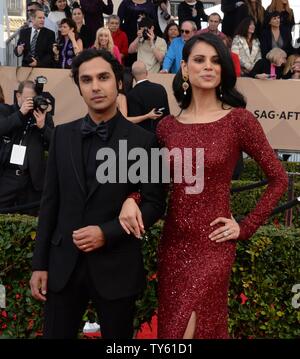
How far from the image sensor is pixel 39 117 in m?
6.22

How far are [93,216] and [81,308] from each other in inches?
16.5

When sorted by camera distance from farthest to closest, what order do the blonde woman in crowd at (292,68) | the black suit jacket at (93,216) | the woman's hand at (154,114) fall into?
the blonde woman in crowd at (292,68) → the woman's hand at (154,114) → the black suit jacket at (93,216)

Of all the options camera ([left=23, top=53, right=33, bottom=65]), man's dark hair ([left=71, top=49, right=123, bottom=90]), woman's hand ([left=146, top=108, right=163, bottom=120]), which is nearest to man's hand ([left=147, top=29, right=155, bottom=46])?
camera ([left=23, top=53, right=33, bottom=65])

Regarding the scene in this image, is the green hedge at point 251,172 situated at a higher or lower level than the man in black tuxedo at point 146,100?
lower

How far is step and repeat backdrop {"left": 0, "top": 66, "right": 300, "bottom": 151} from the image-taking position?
9664 millimetres

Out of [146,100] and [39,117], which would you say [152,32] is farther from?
[39,117]

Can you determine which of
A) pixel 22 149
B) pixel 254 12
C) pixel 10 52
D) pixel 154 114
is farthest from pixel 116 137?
pixel 10 52

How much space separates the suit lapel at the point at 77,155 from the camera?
3133 mm

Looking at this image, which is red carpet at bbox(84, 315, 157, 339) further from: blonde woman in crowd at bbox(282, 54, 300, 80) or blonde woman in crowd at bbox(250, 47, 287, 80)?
blonde woman in crowd at bbox(282, 54, 300, 80)

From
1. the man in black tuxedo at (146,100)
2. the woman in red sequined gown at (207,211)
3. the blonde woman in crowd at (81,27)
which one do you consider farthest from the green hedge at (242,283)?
the blonde woman in crowd at (81,27)

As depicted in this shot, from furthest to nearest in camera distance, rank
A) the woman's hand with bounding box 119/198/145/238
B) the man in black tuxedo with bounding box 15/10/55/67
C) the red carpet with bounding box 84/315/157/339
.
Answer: the man in black tuxedo with bounding box 15/10/55/67 < the red carpet with bounding box 84/315/157/339 < the woman's hand with bounding box 119/198/145/238

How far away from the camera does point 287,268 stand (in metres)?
4.39

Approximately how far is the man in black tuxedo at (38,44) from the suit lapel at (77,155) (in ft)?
22.4

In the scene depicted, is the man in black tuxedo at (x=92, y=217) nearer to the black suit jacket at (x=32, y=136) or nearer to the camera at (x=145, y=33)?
the black suit jacket at (x=32, y=136)
